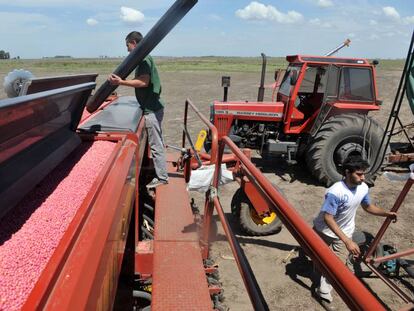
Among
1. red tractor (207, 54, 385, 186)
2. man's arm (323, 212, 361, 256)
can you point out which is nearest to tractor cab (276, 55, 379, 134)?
red tractor (207, 54, 385, 186)

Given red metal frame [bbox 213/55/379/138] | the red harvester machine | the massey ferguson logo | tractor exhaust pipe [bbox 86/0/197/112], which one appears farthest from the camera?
the massey ferguson logo

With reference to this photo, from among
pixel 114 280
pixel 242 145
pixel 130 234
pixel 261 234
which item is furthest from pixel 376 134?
pixel 114 280

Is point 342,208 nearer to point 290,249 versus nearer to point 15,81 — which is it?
point 290,249

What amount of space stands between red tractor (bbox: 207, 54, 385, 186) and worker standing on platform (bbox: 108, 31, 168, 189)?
2655 mm

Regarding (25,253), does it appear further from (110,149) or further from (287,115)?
(287,115)

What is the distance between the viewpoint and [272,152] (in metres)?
6.61

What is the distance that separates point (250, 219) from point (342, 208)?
1378 mm

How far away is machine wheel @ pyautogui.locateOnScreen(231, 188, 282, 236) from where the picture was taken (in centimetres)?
430

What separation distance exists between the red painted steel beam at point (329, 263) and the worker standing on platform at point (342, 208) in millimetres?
1841

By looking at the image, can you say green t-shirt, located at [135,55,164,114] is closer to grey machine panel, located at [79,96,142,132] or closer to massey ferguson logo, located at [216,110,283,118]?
grey machine panel, located at [79,96,142,132]

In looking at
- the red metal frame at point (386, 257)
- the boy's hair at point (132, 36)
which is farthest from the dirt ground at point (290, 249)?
the boy's hair at point (132, 36)

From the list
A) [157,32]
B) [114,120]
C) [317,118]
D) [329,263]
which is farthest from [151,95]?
[317,118]

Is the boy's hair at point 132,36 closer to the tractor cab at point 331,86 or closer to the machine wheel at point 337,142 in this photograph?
the tractor cab at point 331,86

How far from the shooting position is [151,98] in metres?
3.71
